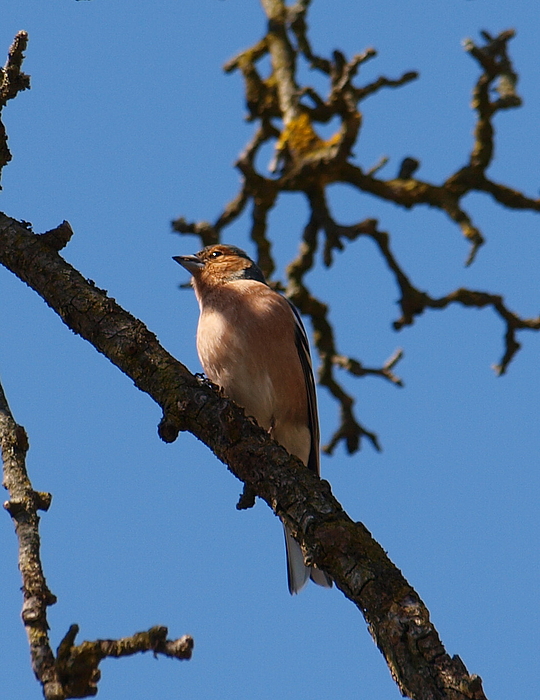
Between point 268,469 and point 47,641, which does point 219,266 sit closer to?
point 268,469

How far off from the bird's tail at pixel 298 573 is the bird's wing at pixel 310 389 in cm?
72

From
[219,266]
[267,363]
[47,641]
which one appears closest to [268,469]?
[47,641]

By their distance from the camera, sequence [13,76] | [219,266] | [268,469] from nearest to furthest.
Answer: [268,469] < [13,76] < [219,266]

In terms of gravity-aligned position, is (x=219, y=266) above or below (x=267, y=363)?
above

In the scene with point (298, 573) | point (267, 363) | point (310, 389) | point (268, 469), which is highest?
point (310, 389)

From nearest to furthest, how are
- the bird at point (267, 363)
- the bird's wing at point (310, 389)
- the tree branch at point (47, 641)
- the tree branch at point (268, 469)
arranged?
1. the tree branch at point (47, 641)
2. the tree branch at point (268, 469)
3. the bird at point (267, 363)
4. the bird's wing at point (310, 389)

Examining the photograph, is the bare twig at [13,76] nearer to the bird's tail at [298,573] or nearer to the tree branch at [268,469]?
the tree branch at [268,469]

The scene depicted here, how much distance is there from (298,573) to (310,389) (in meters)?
1.32

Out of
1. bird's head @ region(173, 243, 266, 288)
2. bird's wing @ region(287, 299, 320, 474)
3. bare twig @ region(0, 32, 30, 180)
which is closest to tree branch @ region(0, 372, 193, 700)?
bare twig @ region(0, 32, 30, 180)

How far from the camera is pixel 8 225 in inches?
159

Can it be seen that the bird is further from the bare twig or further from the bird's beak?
the bare twig

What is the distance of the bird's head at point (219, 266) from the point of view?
275 inches

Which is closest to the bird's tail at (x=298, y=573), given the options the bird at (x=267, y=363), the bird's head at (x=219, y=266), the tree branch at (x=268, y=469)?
the bird at (x=267, y=363)

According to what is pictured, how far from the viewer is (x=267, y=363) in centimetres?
598
